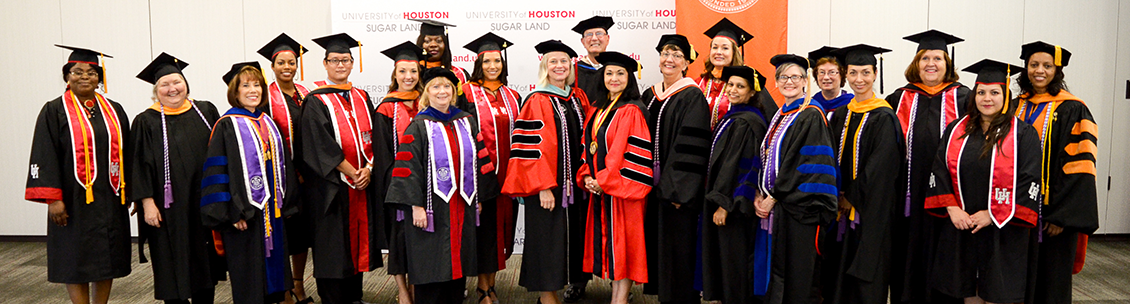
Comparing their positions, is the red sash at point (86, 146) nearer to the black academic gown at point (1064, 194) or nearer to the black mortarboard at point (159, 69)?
the black mortarboard at point (159, 69)

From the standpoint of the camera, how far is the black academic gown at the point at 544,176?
11.2ft

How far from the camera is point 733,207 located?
3.18 m

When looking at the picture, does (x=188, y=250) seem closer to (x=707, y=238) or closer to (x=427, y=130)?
(x=427, y=130)

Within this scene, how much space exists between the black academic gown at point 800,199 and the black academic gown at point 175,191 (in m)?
2.93

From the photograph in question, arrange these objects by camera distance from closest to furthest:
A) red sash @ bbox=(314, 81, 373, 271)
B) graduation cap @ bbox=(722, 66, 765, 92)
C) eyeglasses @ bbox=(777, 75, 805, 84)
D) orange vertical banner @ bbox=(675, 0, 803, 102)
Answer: eyeglasses @ bbox=(777, 75, 805, 84), graduation cap @ bbox=(722, 66, 765, 92), red sash @ bbox=(314, 81, 373, 271), orange vertical banner @ bbox=(675, 0, 803, 102)

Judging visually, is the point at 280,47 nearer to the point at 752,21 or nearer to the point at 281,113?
the point at 281,113

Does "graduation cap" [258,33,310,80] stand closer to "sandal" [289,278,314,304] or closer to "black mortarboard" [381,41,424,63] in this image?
"black mortarboard" [381,41,424,63]

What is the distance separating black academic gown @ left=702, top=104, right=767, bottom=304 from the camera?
3.19 metres

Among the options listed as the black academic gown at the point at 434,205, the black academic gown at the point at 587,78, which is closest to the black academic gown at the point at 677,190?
the black academic gown at the point at 587,78

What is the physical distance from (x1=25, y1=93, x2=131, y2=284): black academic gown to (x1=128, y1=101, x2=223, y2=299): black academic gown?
0.48 ft

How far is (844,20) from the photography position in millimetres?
5555

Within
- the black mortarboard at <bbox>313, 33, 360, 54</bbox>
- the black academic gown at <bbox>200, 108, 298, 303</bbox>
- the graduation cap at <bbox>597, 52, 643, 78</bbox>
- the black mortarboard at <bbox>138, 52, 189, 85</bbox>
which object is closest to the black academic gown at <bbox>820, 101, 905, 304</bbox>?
the graduation cap at <bbox>597, 52, 643, 78</bbox>

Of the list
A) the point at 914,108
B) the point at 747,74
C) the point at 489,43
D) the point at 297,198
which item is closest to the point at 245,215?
the point at 297,198

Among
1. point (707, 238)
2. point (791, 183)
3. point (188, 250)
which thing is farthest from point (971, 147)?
point (188, 250)
